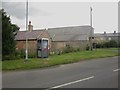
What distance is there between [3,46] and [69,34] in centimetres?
5870

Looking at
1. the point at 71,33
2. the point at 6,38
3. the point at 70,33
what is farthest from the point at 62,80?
the point at 70,33

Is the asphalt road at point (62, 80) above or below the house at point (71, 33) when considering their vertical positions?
below

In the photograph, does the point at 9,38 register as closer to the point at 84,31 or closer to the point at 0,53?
the point at 0,53

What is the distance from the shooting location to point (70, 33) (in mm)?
83625

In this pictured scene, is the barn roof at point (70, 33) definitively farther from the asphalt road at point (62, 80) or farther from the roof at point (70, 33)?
the asphalt road at point (62, 80)

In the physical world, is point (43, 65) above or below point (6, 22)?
below

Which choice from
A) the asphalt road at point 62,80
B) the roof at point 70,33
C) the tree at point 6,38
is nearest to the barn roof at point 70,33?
the roof at point 70,33

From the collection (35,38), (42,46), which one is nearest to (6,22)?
(42,46)

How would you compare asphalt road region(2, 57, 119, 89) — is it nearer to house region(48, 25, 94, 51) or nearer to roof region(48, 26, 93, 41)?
Answer: house region(48, 25, 94, 51)

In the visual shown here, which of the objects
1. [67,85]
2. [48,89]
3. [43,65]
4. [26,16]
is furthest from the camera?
[26,16]

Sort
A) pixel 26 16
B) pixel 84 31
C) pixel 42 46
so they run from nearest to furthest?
1. pixel 26 16
2. pixel 42 46
3. pixel 84 31

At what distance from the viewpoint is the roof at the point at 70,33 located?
77869 millimetres

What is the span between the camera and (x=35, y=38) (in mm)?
41500

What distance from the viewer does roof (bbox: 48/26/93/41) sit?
7787 centimetres
